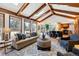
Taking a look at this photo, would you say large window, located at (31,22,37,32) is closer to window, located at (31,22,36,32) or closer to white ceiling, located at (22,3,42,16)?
window, located at (31,22,36,32)

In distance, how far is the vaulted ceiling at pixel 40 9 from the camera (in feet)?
11.6

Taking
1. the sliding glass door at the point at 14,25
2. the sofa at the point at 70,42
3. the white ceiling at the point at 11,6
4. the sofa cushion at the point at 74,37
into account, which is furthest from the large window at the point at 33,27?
the sofa cushion at the point at 74,37

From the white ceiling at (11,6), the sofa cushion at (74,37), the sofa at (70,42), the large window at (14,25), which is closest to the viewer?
the white ceiling at (11,6)

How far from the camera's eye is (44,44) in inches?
144

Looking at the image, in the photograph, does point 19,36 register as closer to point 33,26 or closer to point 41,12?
point 33,26

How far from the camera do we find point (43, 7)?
143 inches

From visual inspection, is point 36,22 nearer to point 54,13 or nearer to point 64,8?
point 54,13

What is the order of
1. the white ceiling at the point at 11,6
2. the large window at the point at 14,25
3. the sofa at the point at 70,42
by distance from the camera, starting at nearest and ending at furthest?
the white ceiling at the point at 11,6 < the large window at the point at 14,25 < the sofa at the point at 70,42

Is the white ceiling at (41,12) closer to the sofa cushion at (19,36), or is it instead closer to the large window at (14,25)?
the large window at (14,25)

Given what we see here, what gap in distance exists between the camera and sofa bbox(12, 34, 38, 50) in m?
3.64

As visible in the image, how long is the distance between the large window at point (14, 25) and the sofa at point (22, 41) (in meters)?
0.17

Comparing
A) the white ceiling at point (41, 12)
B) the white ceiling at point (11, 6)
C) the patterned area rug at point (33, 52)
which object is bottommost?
the patterned area rug at point (33, 52)

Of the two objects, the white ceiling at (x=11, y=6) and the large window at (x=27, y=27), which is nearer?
the white ceiling at (x=11, y=6)

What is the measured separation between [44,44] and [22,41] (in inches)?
23.0
